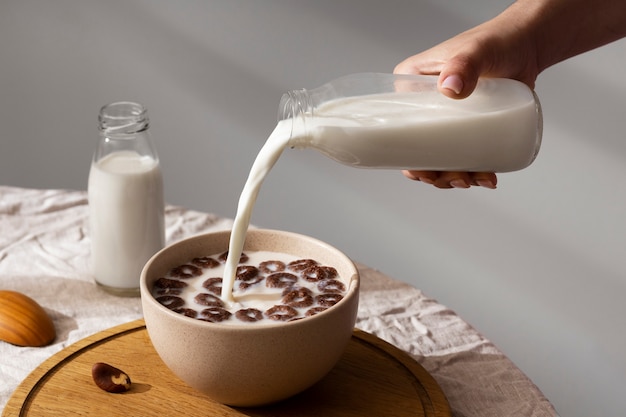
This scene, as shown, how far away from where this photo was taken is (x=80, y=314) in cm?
105

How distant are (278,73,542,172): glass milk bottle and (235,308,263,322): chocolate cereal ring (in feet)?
0.57

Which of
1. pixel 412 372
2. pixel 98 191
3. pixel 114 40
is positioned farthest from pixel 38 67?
pixel 412 372

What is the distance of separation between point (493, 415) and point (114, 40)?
170cm

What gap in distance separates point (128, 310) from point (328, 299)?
0.34 meters

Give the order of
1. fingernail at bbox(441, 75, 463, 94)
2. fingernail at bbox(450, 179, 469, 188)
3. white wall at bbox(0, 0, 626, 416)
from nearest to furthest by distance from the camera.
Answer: fingernail at bbox(441, 75, 463, 94) → fingernail at bbox(450, 179, 469, 188) → white wall at bbox(0, 0, 626, 416)

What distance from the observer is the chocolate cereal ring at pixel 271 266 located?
922 millimetres

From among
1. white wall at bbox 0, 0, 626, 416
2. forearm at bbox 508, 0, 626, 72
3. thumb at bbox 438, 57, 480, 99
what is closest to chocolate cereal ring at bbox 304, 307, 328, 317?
thumb at bbox 438, 57, 480, 99

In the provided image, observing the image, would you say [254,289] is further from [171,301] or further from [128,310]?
[128,310]

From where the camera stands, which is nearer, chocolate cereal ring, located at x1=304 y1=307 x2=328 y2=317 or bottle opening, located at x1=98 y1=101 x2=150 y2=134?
chocolate cereal ring, located at x1=304 y1=307 x2=328 y2=317

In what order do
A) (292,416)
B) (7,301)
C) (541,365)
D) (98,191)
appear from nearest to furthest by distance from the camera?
(292,416) → (7,301) → (98,191) → (541,365)

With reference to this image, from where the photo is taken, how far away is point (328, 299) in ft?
2.77

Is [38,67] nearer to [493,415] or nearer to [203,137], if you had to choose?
[203,137]

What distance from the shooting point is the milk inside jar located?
85 cm

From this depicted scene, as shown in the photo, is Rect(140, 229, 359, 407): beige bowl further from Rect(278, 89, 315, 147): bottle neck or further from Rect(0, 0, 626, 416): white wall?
Rect(0, 0, 626, 416): white wall
